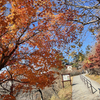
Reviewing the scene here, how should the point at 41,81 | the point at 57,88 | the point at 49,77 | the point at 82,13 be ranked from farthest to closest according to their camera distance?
the point at 57,88 → the point at 49,77 → the point at 41,81 → the point at 82,13

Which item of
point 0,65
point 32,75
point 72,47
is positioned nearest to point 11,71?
point 32,75

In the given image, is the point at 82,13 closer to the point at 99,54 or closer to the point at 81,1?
the point at 81,1

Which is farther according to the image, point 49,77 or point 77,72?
point 77,72

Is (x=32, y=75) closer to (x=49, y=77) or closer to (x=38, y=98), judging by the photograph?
(x=49, y=77)

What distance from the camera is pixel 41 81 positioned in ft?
19.2

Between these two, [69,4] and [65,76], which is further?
[65,76]

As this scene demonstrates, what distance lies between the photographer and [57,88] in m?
14.3

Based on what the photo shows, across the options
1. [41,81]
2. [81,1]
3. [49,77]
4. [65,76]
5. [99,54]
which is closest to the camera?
[81,1]

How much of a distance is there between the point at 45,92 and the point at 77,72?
2636cm

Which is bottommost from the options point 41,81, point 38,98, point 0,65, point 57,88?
point 38,98

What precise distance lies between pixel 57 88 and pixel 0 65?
1228 cm

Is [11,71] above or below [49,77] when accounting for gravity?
above

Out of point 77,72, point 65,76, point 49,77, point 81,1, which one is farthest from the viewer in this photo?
point 77,72

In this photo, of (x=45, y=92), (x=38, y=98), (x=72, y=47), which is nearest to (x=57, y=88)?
(x=45, y=92)
